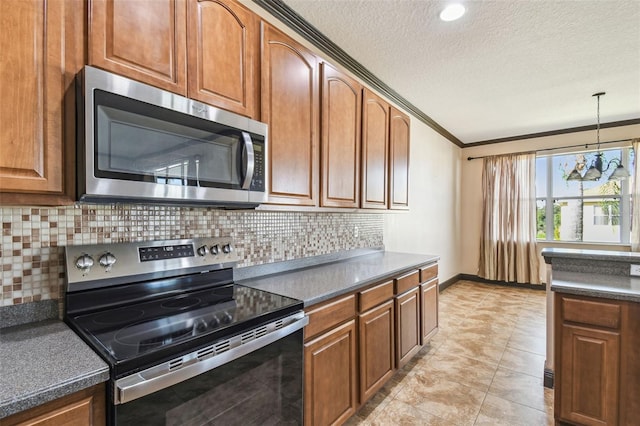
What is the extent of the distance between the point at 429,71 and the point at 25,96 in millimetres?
3110

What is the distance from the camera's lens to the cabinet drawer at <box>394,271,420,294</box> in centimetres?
233

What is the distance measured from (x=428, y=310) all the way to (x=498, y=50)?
242 centimetres

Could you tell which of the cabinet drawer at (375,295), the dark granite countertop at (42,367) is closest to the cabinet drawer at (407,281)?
the cabinet drawer at (375,295)

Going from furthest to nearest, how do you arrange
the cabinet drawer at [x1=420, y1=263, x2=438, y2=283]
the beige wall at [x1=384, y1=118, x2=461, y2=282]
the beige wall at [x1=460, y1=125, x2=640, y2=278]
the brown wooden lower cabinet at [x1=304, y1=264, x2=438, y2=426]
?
the beige wall at [x1=460, y1=125, x2=640, y2=278] → the beige wall at [x1=384, y1=118, x2=461, y2=282] → the cabinet drawer at [x1=420, y1=263, x2=438, y2=283] → the brown wooden lower cabinet at [x1=304, y1=264, x2=438, y2=426]

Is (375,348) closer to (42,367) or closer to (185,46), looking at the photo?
(42,367)

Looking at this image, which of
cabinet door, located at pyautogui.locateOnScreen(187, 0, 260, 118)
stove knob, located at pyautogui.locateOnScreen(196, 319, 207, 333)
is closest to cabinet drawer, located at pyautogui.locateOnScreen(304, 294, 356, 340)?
stove knob, located at pyautogui.locateOnScreen(196, 319, 207, 333)

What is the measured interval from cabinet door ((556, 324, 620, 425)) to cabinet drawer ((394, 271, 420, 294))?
100 cm

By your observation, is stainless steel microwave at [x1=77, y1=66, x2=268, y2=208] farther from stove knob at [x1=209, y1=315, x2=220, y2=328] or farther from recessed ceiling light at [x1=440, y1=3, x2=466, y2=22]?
recessed ceiling light at [x1=440, y1=3, x2=466, y2=22]

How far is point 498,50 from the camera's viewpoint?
2633 mm

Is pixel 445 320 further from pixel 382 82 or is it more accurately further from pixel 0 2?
pixel 0 2

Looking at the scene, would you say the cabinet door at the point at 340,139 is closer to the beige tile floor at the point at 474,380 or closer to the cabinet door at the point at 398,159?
the cabinet door at the point at 398,159

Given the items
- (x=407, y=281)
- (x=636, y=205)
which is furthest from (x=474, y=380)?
(x=636, y=205)

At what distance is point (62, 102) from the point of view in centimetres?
101

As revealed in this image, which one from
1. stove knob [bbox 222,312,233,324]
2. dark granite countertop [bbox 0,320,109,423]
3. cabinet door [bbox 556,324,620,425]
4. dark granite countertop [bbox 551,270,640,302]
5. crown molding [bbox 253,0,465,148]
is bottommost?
cabinet door [bbox 556,324,620,425]
